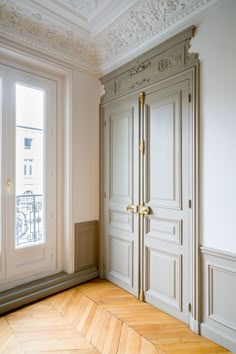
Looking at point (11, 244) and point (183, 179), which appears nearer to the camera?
point (183, 179)

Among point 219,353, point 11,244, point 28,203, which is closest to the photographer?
point 219,353

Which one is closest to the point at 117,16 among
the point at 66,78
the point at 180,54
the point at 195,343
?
the point at 180,54

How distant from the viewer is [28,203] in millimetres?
2643

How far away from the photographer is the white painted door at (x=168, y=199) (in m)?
2.08

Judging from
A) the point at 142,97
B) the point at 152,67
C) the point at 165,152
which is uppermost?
the point at 152,67

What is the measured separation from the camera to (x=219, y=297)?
182 centimetres

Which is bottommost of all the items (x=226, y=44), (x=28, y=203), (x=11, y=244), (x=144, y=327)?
(x=144, y=327)

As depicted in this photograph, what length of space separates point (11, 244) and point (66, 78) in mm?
2187

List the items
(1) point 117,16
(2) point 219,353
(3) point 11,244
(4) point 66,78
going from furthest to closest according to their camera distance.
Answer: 1. (4) point 66,78
2. (3) point 11,244
3. (1) point 117,16
4. (2) point 219,353

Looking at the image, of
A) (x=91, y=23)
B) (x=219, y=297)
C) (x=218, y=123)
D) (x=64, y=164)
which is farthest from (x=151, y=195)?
→ (x=91, y=23)

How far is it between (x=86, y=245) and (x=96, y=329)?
3.76 ft

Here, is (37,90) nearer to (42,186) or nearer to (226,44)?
(42,186)

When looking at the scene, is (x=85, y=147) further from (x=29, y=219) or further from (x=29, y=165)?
(x=29, y=219)

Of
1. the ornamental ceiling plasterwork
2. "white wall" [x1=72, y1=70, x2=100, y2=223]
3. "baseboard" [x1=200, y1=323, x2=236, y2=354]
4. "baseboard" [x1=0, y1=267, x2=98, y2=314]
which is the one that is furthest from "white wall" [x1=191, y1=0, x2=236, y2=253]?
"baseboard" [x1=0, y1=267, x2=98, y2=314]
